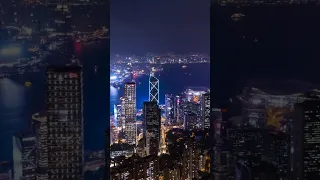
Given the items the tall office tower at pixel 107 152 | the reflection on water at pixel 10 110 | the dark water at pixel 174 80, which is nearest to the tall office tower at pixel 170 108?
the dark water at pixel 174 80

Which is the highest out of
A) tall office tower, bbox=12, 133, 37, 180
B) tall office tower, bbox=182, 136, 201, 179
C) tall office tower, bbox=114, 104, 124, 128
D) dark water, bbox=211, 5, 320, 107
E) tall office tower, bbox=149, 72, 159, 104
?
dark water, bbox=211, 5, 320, 107

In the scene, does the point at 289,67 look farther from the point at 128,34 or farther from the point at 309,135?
the point at 128,34

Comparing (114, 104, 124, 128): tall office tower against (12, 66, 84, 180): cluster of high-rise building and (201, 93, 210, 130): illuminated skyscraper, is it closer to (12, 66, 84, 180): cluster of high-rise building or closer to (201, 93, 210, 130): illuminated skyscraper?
(201, 93, 210, 130): illuminated skyscraper

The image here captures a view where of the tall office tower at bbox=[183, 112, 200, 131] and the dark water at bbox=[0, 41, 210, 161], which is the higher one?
the dark water at bbox=[0, 41, 210, 161]

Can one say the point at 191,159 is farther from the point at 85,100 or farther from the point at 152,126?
the point at 85,100

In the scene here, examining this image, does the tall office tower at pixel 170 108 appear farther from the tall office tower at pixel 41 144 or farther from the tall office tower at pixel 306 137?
the tall office tower at pixel 41 144

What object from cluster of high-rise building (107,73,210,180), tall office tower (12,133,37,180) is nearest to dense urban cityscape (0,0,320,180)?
tall office tower (12,133,37,180)
